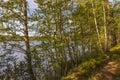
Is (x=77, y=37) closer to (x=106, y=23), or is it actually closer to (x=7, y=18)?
(x=106, y=23)

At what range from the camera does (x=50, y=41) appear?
17734 mm

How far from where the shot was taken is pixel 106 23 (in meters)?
23.1

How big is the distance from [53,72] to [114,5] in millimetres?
9287

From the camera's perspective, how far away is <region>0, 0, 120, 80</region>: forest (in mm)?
14562

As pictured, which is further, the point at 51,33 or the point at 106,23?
the point at 106,23

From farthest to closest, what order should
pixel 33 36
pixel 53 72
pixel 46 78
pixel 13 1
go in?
pixel 53 72 < pixel 46 78 < pixel 33 36 < pixel 13 1

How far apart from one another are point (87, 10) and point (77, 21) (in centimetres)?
187

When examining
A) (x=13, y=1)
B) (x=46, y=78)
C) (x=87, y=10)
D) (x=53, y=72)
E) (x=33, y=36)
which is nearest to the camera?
(x=13, y=1)

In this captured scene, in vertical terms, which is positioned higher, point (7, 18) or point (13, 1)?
point (13, 1)

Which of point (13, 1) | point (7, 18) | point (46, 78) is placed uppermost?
point (13, 1)

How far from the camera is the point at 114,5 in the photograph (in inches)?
1025

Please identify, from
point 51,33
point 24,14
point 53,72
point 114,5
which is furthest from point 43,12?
point 114,5

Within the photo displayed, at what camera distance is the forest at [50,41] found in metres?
14.6

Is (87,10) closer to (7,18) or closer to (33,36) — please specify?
(33,36)
